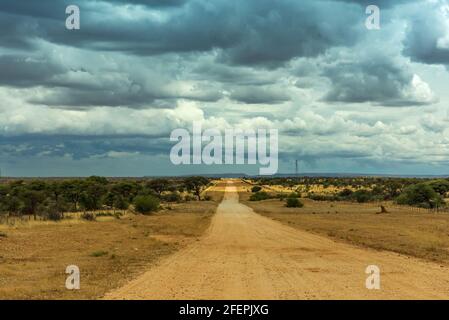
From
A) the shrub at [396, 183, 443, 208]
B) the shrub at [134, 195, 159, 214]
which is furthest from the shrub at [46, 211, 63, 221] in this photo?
the shrub at [396, 183, 443, 208]

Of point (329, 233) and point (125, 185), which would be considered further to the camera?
point (125, 185)

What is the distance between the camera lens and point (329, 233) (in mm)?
36062

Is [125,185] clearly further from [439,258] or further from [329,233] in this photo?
[439,258]

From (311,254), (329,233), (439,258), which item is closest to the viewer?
(439,258)

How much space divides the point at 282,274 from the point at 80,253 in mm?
10630

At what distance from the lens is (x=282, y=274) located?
58.7 feet

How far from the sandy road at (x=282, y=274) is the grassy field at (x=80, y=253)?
3.34 feet

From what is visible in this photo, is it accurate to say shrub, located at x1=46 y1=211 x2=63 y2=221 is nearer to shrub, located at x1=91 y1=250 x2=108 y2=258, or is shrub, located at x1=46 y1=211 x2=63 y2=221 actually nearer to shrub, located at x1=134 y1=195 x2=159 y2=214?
shrub, located at x1=134 y1=195 x2=159 y2=214

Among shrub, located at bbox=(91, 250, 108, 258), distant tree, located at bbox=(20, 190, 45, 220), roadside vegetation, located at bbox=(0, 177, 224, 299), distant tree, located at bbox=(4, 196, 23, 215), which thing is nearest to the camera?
roadside vegetation, located at bbox=(0, 177, 224, 299)

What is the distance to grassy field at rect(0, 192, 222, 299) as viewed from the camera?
51.9ft

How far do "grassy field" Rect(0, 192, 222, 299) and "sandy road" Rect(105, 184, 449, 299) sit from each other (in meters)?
1.02

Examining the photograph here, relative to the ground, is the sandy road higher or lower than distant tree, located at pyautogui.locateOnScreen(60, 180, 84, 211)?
lower

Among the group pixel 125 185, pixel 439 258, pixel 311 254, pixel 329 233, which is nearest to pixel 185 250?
pixel 311 254
